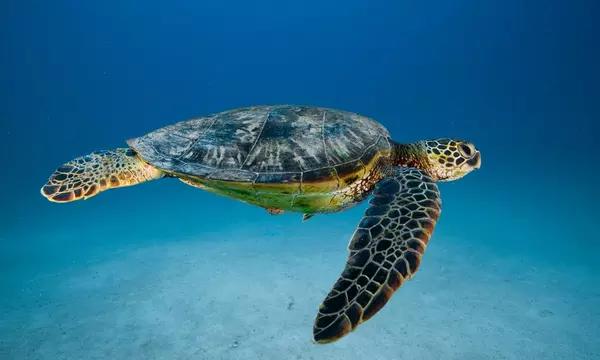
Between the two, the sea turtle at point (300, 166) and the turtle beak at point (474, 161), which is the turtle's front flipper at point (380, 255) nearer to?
the sea turtle at point (300, 166)

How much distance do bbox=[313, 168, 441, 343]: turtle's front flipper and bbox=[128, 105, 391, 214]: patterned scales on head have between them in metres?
0.50

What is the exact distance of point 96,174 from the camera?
4.12m

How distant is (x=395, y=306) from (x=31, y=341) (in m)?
6.87

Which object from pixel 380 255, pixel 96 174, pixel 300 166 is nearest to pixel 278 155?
pixel 300 166

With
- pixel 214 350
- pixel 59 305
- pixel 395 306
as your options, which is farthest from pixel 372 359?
pixel 59 305

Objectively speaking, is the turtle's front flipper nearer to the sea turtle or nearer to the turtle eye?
the sea turtle

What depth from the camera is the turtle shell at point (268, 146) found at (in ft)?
12.1

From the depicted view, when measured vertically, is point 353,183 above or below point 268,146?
below

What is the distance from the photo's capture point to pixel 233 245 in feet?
36.9

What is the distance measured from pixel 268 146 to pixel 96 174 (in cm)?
210

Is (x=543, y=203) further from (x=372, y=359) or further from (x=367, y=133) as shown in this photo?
(x=367, y=133)

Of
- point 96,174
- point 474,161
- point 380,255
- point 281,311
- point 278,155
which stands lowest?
point 281,311

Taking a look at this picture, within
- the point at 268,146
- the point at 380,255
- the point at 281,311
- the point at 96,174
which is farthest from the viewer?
the point at 281,311

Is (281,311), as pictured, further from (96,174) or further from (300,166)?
(96,174)
